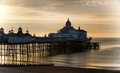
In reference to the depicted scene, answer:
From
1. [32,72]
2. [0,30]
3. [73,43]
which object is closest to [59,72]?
[32,72]

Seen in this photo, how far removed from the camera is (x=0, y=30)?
6047 centimetres

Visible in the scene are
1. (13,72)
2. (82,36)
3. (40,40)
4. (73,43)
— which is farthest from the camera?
(82,36)

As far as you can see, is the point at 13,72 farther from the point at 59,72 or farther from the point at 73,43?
the point at 73,43

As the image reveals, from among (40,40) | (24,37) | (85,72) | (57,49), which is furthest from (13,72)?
(57,49)

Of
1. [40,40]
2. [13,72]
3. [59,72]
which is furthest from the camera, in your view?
[40,40]

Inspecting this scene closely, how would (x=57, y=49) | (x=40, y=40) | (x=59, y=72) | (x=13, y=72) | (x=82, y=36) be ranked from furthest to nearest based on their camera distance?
(x=82, y=36) → (x=57, y=49) → (x=40, y=40) → (x=59, y=72) → (x=13, y=72)

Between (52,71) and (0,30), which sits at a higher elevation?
(0,30)

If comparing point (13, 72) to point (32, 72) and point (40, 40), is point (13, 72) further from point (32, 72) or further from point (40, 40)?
point (40, 40)

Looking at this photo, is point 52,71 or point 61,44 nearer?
point 52,71

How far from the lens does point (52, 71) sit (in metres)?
22.6

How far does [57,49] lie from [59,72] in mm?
37068

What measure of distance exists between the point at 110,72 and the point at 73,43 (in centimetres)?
4528

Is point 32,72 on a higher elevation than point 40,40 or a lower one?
lower

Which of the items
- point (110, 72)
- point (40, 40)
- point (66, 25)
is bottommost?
point (110, 72)
